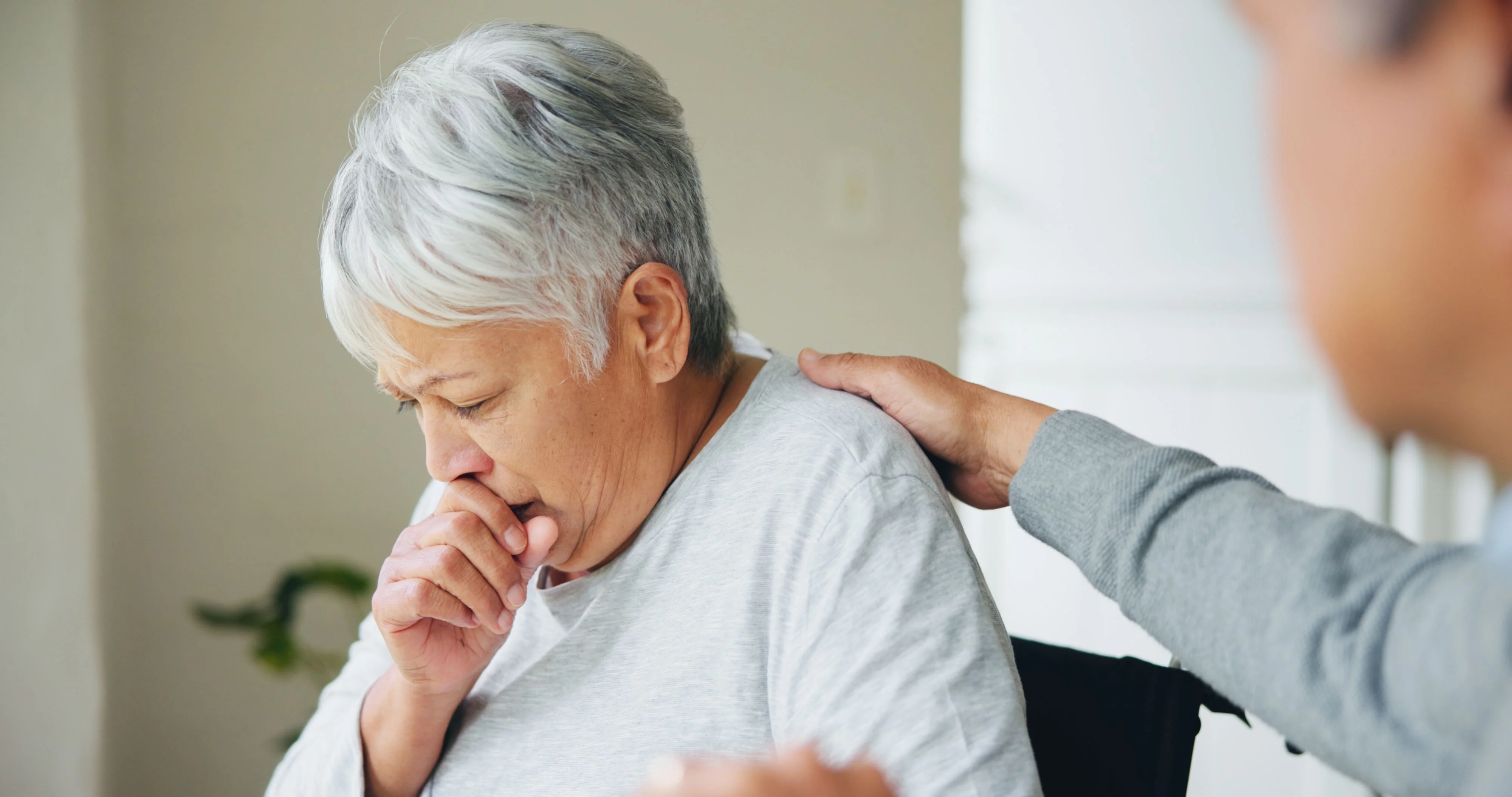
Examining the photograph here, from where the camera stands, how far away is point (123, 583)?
77.0 inches

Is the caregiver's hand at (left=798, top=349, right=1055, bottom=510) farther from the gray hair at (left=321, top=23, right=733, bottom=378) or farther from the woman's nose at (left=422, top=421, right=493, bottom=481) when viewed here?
the woman's nose at (left=422, top=421, right=493, bottom=481)

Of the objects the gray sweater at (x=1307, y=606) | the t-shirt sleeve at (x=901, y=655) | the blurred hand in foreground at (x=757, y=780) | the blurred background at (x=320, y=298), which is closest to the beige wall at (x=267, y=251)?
the blurred background at (x=320, y=298)

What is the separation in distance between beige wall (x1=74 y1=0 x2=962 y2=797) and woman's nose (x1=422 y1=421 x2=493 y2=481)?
1111 millimetres

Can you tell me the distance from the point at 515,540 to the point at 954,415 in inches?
16.2

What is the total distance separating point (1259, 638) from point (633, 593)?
0.54 m

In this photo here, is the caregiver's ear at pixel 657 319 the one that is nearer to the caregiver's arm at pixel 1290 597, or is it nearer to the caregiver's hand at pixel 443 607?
the caregiver's hand at pixel 443 607

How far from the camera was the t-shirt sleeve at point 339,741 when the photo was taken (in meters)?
1.07

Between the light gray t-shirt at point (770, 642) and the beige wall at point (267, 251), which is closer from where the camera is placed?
the light gray t-shirt at point (770, 642)

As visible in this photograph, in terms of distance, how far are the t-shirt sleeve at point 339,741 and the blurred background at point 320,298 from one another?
2.27 feet

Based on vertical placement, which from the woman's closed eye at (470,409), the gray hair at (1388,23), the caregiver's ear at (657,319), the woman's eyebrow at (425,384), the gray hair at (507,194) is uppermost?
the gray hair at (1388,23)

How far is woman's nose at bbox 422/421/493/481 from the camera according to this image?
98cm

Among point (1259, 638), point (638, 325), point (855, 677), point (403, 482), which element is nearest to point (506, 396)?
point (638, 325)

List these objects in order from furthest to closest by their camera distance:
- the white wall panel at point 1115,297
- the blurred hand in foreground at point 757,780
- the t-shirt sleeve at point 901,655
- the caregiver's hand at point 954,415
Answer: the white wall panel at point 1115,297 → the caregiver's hand at point 954,415 → the t-shirt sleeve at point 901,655 → the blurred hand in foreground at point 757,780

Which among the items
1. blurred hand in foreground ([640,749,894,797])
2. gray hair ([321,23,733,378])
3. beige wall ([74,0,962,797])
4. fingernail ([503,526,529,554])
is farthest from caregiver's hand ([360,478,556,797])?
beige wall ([74,0,962,797])
